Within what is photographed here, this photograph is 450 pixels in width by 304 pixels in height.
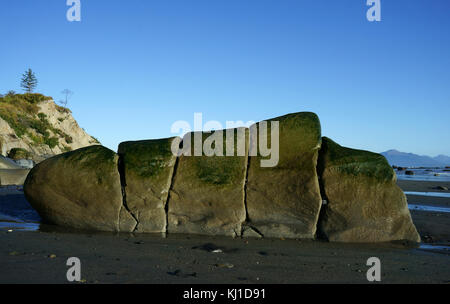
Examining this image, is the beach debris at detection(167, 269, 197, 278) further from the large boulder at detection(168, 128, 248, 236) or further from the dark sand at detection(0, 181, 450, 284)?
the large boulder at detection(168, 128, 248, 236)

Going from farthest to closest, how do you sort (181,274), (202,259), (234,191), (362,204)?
(234,191)
(362,204)
(202,259)
(181,274)

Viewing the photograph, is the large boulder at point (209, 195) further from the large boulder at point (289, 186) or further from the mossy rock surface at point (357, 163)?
the mossy rock surface at point (357, 163)

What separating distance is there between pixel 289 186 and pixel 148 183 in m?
2.57

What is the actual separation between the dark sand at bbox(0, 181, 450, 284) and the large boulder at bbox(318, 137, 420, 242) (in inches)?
12.0

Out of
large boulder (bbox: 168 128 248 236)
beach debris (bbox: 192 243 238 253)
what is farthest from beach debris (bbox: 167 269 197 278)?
large boulder (bbox: 168 128 248 236)

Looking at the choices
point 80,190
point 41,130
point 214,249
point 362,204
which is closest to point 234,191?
point 214,249

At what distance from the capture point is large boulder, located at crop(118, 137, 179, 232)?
7.05m

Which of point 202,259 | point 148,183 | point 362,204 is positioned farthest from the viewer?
point 148,183

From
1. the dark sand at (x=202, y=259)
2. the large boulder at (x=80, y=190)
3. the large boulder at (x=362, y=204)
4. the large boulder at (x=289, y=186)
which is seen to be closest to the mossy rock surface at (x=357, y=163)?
the large boulder at (x=362, y=204)

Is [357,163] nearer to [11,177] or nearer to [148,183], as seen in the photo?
[148,183]

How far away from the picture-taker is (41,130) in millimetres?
41500

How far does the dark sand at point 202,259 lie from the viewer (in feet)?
13.9
